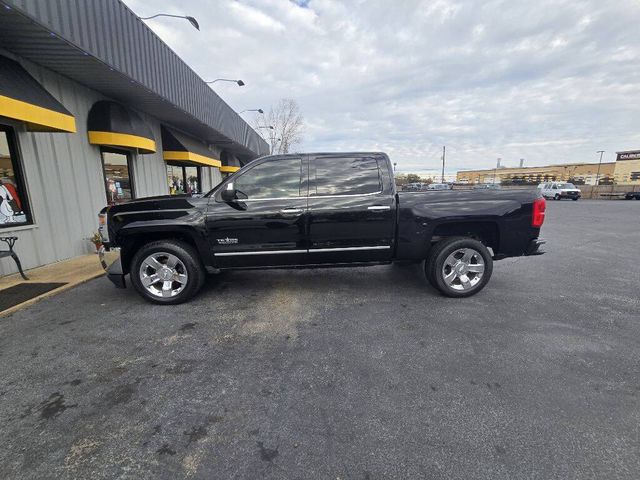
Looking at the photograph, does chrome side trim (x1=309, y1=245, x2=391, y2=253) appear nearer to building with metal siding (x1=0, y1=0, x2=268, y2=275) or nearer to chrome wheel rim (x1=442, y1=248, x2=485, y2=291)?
chrome wheel rim (x1=442, y1=248, x2=485, y2=291)

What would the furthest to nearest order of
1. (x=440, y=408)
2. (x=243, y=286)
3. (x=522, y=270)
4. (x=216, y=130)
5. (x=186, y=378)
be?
(x=216, y=130)
(x=522, y=270)
(x=243, y=286)
(x=186, y=378)
(x=440, y=408)

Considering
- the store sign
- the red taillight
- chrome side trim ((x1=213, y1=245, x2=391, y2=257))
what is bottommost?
chrome side trim ((x1=213, y1=245, x2=391, y2=257))

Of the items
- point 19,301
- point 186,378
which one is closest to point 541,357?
point 186,378

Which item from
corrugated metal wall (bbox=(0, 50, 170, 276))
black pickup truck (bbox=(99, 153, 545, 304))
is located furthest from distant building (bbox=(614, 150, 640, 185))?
corrugated metal wall (bbox=(0, 50, 170, 276))

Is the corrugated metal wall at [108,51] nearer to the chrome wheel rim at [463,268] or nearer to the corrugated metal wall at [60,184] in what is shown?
the corrugated metal wall at [60,184]

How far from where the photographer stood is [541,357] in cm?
298

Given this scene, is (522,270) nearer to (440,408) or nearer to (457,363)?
(457,363)

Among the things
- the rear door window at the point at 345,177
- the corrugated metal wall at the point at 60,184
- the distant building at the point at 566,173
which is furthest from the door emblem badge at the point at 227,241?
the distant building at the point at 566,173

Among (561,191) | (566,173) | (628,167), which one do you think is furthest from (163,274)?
(566,173)

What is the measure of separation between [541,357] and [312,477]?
2.49 metres

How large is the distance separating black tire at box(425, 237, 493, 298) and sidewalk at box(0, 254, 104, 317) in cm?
571

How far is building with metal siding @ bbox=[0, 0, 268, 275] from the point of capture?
4859mm

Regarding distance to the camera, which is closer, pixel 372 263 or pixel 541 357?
pixel 541 357

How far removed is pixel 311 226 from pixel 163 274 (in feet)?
7.05
